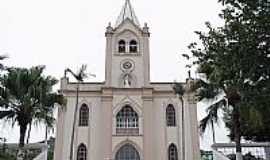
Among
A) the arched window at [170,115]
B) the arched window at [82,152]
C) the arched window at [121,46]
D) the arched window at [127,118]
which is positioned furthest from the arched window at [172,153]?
the arched window at [121,46]

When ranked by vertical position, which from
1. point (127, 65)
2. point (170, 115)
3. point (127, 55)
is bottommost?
point (170, 115)

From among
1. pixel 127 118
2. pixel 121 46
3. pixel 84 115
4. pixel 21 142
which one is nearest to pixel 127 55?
pixel 121 46

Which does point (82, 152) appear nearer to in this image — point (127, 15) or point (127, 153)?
point (127, 153)

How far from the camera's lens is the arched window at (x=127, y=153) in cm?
2911

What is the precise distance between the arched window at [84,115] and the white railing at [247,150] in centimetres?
1110

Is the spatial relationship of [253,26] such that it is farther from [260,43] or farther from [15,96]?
[15,96]

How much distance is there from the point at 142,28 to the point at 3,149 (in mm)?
16617

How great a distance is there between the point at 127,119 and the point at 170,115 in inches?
Result: 136

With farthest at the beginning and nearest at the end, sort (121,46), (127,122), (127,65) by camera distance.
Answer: (121,46), (127,65), (127,122)

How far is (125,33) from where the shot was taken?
110 feet

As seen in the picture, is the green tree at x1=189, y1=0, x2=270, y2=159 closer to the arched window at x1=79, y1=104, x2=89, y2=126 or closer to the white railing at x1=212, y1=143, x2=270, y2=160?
the white railing at x1=212, y1=143, x2=270, y2=160

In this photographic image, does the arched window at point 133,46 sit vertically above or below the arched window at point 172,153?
above

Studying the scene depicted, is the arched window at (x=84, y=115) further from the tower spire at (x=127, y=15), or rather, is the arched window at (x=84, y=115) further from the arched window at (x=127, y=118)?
the tower spire at (x=127, y=15)

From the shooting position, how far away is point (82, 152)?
29.0 m
